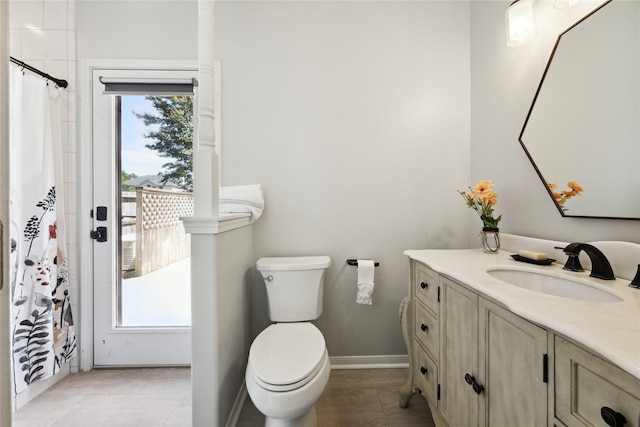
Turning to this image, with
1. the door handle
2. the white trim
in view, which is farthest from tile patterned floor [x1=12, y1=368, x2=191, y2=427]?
the door handle

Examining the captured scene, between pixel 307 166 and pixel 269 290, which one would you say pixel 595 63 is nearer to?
pixel 307 166

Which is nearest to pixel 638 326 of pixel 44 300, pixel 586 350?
pixel 586 350

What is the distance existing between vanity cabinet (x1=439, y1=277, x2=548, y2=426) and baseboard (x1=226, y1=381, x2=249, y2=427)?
0.98 metres

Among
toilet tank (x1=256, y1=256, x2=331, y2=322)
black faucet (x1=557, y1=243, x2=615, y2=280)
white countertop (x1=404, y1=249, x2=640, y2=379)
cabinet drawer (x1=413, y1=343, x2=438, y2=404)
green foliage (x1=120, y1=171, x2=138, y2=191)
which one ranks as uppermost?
green foliage (x1=120, y1=171, x2=138, y2=191)

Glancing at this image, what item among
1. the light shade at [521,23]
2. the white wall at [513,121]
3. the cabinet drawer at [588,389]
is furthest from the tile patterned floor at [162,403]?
the light shade at [521,23]

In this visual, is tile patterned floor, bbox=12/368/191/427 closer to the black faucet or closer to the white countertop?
the white countertop

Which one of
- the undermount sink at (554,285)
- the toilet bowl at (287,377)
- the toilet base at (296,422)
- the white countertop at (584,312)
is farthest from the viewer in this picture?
the toilet base at (296,422)

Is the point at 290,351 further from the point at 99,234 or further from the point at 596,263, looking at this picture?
the point at 99,234

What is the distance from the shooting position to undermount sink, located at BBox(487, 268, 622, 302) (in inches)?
35.4

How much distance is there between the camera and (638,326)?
587 mm

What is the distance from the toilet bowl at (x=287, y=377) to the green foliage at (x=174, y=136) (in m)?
1.32

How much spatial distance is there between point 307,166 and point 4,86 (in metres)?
1.55

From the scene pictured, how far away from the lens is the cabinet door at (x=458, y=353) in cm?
99

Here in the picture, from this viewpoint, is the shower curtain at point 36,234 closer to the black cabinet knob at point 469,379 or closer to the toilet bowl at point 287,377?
the toilet bowl at point 287,377
